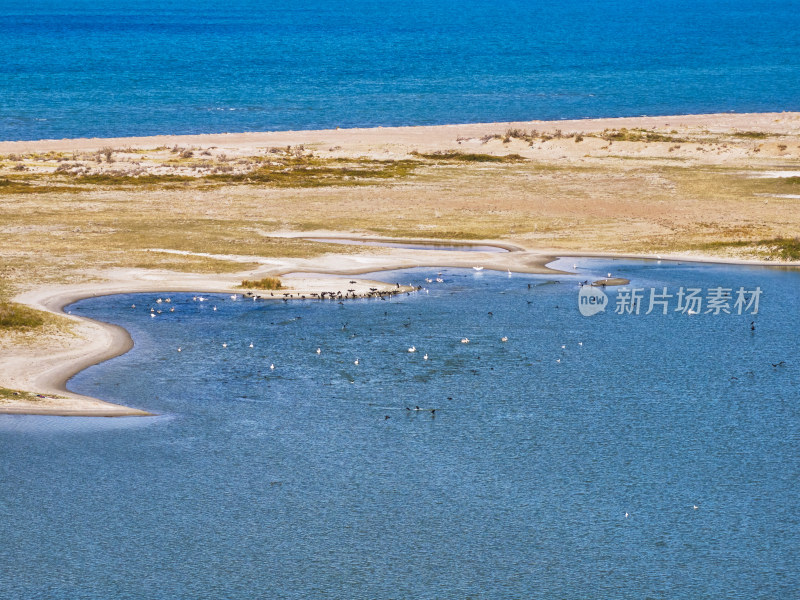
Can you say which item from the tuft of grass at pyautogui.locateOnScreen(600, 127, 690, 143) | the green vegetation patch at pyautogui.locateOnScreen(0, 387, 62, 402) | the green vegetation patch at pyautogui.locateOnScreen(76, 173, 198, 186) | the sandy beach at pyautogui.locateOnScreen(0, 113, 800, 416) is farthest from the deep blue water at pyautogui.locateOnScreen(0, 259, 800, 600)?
the tuft of grass at pyautogui.locateOnScreen(600, 127, 690, 143)

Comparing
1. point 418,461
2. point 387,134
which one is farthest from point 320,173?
point 418,461

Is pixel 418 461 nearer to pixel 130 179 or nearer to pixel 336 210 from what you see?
pixel 336 210

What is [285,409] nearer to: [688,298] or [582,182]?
[688,298]

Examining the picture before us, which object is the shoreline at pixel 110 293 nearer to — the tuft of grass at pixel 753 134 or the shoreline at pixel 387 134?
Answer: the shoreline at pixel 387 134

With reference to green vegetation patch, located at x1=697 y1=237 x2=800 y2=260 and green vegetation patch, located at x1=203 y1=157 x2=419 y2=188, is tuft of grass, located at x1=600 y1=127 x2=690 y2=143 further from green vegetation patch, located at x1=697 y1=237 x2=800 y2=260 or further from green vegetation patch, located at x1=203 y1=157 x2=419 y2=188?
green vegetation patch, located at x1=697 y1=237 x2=800 y2=260

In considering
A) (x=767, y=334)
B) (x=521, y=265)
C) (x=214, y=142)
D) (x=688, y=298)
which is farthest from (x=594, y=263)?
(x=214, y=142)

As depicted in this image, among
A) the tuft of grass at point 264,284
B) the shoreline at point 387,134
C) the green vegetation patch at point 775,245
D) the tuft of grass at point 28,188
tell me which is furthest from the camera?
the shoreline at point 387,134

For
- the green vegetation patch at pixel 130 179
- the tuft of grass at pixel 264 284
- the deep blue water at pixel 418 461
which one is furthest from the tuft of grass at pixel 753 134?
the tuft of grass at pixel 264 284
